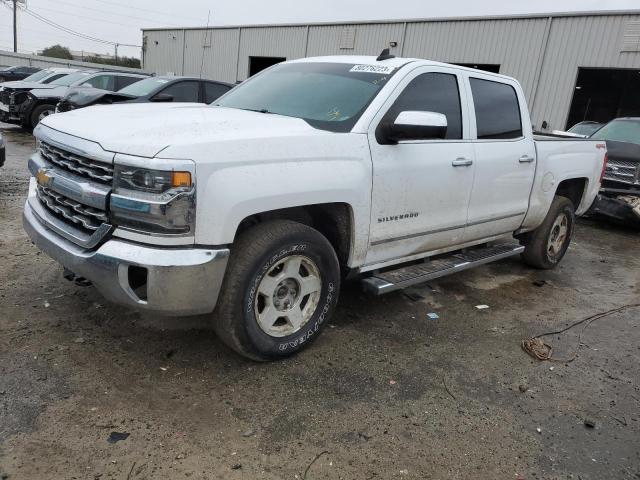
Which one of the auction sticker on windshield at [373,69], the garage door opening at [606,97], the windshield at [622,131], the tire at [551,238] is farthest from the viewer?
the garage door opening at [606,97]

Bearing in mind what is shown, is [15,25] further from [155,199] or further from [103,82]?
[155,199]

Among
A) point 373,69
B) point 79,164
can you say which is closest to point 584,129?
point 373,69

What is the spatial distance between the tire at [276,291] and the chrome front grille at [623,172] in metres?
7.25

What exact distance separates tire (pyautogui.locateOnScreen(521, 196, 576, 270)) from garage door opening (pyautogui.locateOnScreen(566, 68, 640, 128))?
55.5 feet

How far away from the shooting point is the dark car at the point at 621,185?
856 cm

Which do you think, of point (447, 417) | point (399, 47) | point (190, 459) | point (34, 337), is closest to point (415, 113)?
point (447, 417)

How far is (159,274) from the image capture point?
8.96ft

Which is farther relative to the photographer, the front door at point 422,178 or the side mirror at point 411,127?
the front door at point 422,178

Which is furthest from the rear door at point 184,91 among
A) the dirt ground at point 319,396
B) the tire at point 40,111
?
the dirt ground at point 319,396

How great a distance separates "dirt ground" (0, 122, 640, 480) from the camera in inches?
101

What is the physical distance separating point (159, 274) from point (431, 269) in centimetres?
234

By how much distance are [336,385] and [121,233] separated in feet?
4.98

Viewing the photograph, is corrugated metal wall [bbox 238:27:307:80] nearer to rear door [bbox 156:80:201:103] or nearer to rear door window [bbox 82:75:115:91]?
rear door window [bbox 82:75:115:91]

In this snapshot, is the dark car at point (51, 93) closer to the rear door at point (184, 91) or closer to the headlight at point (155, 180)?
the rear door at point (184, 91)
